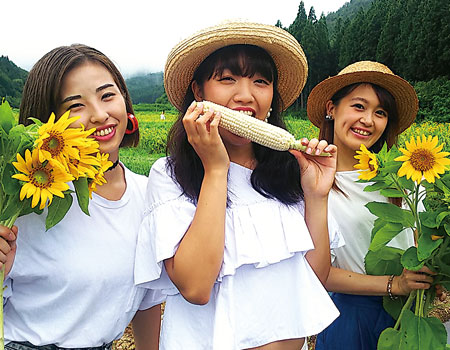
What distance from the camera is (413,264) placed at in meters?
1.48

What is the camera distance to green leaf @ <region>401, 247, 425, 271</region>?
4.82ft

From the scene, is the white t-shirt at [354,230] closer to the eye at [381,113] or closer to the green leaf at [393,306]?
the green leaf at [393,306]

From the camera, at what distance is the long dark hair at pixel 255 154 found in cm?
156

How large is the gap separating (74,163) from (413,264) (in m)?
1.18

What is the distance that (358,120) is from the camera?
7.22ft

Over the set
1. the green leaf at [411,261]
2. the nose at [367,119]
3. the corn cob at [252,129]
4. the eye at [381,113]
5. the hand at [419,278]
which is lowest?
the hand at [419,278]

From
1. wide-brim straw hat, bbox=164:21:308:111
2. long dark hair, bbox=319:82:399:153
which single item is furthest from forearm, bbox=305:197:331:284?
long dark hair, bbox=319:82:399:153

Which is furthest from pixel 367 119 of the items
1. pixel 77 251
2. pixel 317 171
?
pixel 77 251

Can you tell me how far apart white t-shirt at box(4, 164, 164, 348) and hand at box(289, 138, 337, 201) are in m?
0.72

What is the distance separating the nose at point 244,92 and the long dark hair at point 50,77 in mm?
563

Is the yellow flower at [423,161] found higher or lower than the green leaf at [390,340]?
higher

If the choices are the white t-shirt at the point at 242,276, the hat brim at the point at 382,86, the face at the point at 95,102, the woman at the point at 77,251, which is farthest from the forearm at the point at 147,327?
the hat brim at the point at 382,86

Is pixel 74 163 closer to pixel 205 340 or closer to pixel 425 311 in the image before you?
pixel 205 340

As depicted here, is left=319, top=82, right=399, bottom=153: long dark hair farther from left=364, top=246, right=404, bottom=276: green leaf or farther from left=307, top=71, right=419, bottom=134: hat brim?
left=364, top=246, right=404, bottom=276: green leaf
